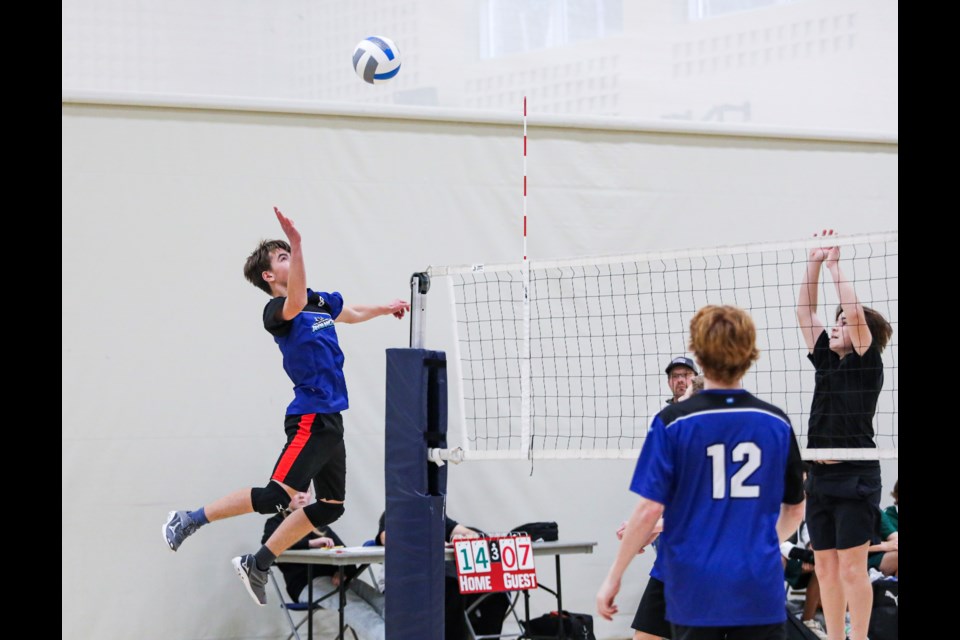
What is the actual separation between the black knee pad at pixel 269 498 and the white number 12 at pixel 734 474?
3035 millimetres

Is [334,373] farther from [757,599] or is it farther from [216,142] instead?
[757,599]

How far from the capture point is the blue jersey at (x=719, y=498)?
3203 mm

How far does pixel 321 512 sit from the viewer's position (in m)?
5.66

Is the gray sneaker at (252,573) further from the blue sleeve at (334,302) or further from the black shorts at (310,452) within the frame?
the blue sleeve at (334,302)

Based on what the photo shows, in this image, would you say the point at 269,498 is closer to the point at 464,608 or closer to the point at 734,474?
the point at 464,608

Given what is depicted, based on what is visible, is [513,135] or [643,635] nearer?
[643,635]

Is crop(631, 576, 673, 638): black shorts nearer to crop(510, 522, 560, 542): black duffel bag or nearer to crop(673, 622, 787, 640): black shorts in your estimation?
crop(673, 622, 787, 640): black shorts

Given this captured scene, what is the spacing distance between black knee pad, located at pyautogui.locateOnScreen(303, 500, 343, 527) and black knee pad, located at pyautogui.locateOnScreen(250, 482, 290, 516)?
13cm

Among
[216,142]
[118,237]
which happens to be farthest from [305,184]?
[118,237]

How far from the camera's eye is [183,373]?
6.92 metres

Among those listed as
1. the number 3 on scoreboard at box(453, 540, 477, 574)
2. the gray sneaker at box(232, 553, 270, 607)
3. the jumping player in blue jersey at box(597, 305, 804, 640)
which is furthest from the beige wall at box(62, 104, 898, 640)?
the jumping player in blue jersey at box(597, 305, 804, 640)

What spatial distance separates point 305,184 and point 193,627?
9.98ft

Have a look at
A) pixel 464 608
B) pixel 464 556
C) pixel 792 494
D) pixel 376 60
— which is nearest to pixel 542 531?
pixel 464 608

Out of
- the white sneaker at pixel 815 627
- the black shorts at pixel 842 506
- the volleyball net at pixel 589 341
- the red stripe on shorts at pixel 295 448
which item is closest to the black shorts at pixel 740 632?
the black shorts at pixel 842 506
